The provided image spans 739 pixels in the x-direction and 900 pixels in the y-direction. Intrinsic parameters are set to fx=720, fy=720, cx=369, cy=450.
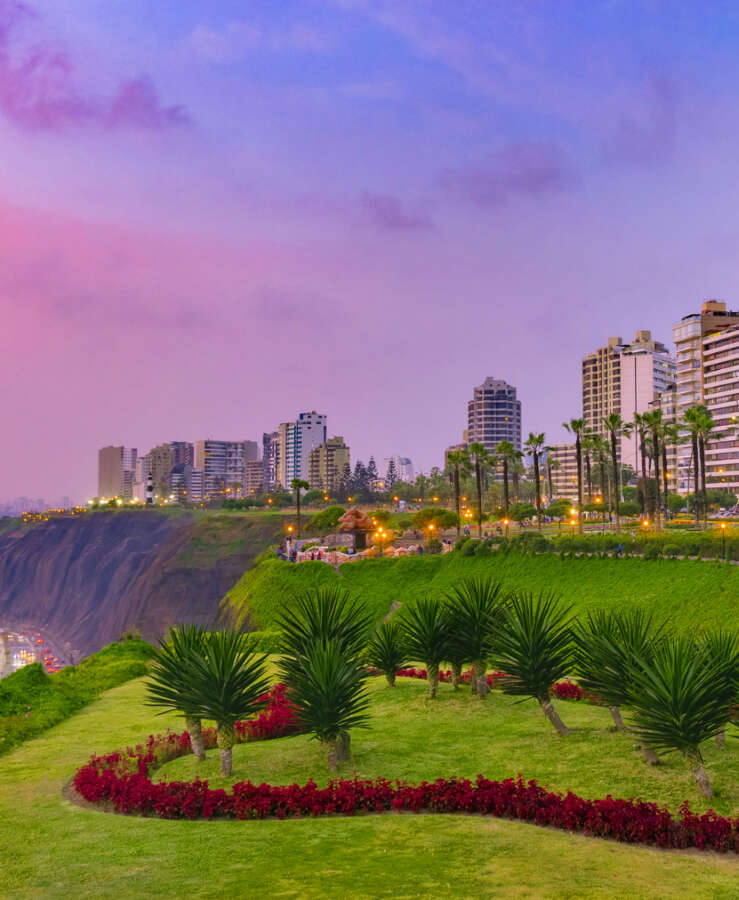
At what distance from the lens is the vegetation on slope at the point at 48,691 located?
59.4 feet

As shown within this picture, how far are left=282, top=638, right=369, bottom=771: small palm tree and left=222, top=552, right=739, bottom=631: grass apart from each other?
1245cm

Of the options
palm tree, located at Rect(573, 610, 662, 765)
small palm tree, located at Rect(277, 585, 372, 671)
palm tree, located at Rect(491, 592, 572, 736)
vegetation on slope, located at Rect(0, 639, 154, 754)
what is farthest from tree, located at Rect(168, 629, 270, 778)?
vegetation on slope, located at Rect(0, 639, 154, 754)

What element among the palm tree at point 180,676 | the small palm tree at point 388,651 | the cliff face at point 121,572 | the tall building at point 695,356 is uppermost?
the tall building at point 695,356

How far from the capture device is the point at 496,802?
11031 mm

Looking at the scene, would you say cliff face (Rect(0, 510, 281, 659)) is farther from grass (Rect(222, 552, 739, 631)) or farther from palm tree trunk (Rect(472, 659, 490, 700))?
palm tree trunk (Rect(472, 659, 490, 700))

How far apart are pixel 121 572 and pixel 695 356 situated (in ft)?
436

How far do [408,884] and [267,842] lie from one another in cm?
251

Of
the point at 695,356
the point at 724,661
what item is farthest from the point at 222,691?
the point at 695,356

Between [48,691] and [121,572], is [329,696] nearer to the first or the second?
[48,691]

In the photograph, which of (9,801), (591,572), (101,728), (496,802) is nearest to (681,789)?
(496,802)

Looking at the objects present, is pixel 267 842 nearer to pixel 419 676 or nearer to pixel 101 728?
pixel 101 728

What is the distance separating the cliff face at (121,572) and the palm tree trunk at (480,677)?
245ft

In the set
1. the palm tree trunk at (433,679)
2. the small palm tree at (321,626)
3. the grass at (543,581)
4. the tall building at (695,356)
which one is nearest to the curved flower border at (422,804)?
the small palm tree at (321,626)

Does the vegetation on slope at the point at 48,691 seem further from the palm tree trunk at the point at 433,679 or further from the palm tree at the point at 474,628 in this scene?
the palm tree at the point at 474,628
